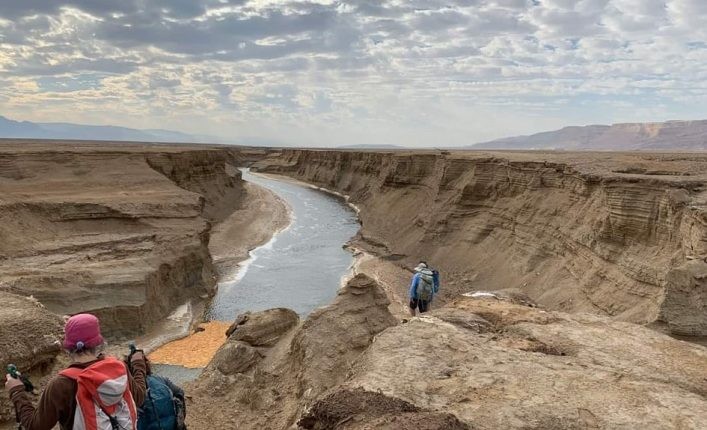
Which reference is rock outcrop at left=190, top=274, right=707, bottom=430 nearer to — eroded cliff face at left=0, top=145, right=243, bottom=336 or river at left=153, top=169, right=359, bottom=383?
river at left=153, top=169, right=359, bottom=383

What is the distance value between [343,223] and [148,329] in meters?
29.6

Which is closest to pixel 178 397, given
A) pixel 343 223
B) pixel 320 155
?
pixel 343 223

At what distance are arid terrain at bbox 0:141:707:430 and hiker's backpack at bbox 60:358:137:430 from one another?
6.97 feet

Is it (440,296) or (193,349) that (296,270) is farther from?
(193,349)

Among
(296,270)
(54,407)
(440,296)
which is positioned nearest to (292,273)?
(296,270)

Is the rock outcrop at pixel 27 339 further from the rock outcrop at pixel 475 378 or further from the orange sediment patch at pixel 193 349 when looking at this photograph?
the orange sediment patch at pixel 193 349

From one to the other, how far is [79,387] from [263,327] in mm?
8166

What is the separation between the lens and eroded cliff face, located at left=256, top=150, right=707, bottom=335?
14.4m

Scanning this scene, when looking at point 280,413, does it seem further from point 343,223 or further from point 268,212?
point 268,212

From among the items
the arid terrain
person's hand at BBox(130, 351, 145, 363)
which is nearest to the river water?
the arid terrain

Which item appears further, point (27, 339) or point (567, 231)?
point (567, 231)

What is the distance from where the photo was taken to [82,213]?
24.0 m

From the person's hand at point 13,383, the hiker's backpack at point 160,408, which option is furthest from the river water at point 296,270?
the person's hand at point 13,383

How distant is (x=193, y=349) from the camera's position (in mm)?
17500
